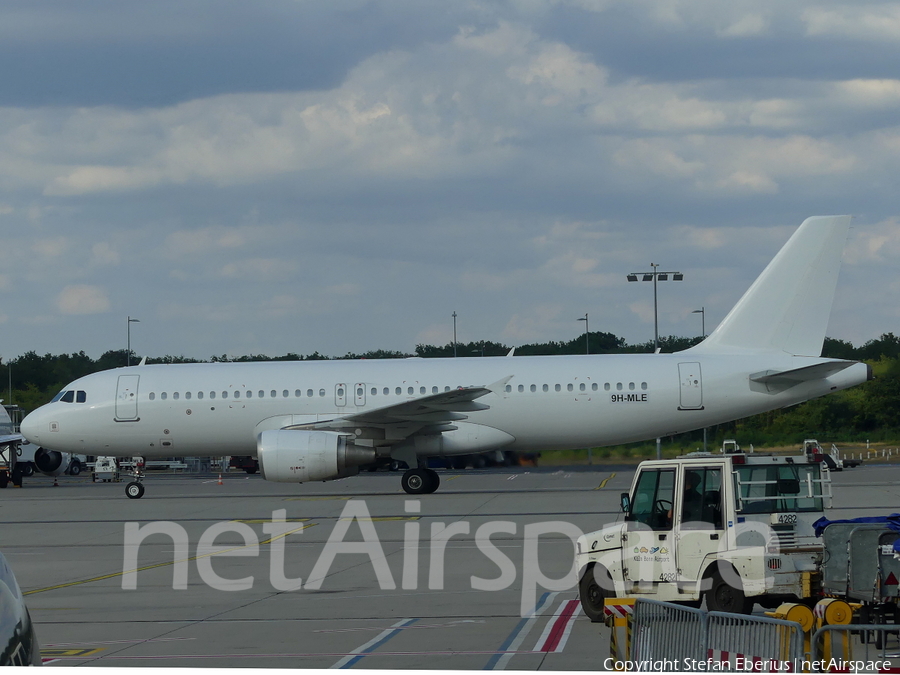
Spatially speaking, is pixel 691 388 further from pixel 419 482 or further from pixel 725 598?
pixel 725 598

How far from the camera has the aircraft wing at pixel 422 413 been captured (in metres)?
30.8

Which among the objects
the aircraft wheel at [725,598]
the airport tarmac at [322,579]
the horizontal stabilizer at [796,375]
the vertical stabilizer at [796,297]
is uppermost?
the vertical stabilizer at [796,297]

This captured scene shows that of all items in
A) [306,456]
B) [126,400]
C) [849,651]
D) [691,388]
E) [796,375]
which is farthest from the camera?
[126,400]

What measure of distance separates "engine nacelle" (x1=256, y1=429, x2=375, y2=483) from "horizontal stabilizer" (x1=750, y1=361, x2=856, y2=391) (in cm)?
1191

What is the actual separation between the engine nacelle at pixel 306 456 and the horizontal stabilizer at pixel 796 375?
11.9 m

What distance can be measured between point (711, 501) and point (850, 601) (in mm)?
1829

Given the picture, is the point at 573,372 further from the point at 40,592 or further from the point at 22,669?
the point at 22,669

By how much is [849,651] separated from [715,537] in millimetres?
3206

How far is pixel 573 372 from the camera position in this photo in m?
33.0

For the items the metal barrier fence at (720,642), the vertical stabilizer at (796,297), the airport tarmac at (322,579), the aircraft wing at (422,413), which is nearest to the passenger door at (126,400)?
the airport tarmac at (322,579)

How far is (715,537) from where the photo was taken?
1164 centimetres

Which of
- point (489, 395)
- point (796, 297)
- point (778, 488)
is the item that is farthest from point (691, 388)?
point (778, 488)

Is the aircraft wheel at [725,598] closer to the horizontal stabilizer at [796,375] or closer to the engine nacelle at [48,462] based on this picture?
the horizontal stabilizer at [796,375]

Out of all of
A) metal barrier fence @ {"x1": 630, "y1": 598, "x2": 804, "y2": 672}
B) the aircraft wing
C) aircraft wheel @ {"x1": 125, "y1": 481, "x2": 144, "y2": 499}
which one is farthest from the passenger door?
metal barrier fence @ {"x1": 630, "y1": 598, "x2": 804, "y2": 672}
